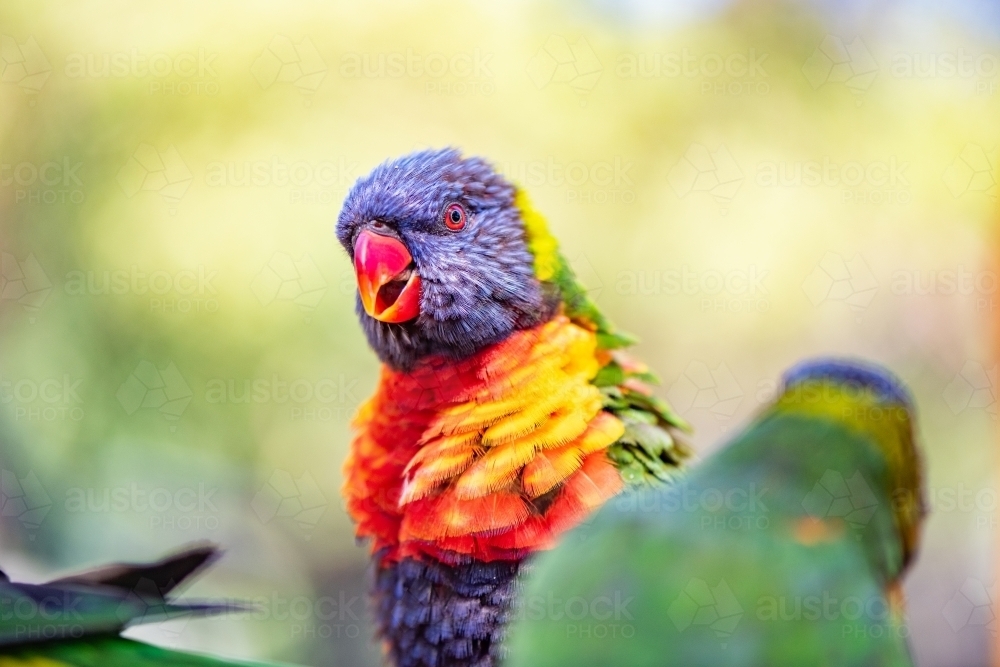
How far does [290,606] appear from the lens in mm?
3150

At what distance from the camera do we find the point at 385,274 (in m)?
1.48

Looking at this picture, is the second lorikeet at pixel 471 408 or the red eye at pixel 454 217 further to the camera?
the red eye at pixel 454 217

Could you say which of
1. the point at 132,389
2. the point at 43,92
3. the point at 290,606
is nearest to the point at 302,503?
the point at 290,606

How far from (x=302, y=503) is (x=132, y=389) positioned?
2.64 ft

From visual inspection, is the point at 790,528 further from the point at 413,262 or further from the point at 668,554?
the point at 413,262

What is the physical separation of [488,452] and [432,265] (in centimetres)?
39

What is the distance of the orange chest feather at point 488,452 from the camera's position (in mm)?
1287
